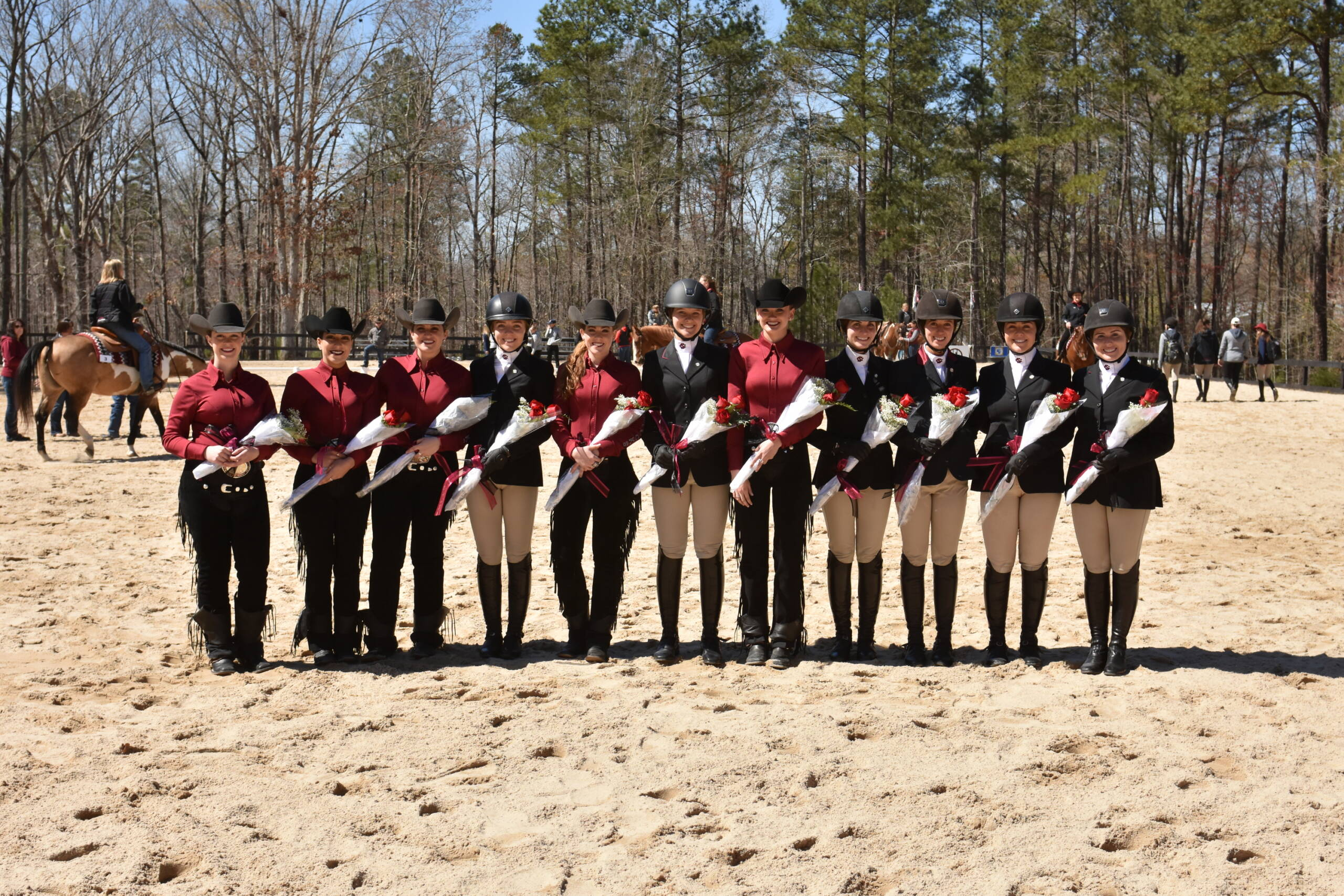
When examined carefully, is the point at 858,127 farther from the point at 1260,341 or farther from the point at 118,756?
the point at 118,756

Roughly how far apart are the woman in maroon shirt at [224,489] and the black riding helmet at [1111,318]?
4055 mm

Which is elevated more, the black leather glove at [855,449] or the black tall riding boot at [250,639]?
the black leather glove at [855,449]

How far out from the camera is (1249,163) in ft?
126

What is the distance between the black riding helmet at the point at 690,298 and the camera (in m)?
5.49

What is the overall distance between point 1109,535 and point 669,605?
2.25m

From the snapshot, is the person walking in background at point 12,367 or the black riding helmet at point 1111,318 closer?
the black riding helmet at point 1111,318

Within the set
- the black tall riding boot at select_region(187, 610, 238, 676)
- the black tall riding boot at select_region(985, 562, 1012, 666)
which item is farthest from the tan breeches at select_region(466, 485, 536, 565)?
the black tall riding boot at select_region(985, 562, 1012, 666)

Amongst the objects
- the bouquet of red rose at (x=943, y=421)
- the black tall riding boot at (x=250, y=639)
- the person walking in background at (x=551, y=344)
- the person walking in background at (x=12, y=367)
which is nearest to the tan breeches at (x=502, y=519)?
the black tall riding boot at (x=250, y=639)

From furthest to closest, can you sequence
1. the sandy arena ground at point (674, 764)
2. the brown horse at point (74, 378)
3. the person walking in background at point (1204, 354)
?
the person walking in background at point (1204, 354) → the brown horse at point (74, 378) → the sandy arena ground at point (674, 764)

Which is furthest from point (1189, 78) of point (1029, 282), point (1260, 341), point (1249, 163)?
point (1029, 282)

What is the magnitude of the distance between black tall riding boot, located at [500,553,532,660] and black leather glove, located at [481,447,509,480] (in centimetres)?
61

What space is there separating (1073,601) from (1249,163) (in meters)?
37.3

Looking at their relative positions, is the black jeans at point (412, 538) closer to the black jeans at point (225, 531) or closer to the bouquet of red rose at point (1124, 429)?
the black jeans at point (225, 531)

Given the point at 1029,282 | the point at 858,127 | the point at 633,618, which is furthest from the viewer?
the point at 1029,282
